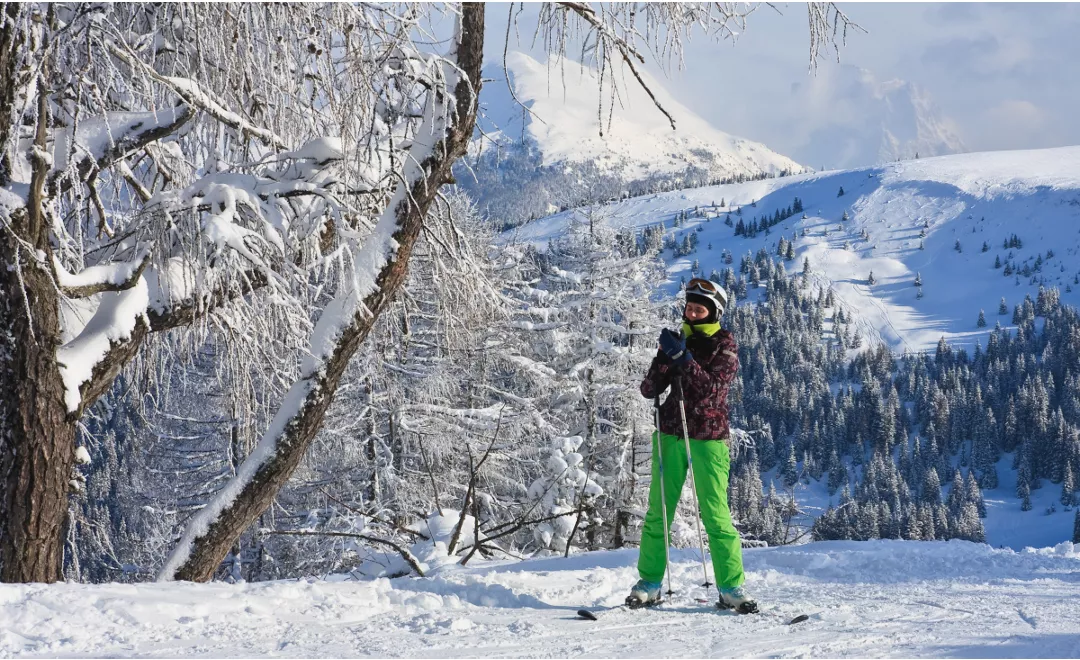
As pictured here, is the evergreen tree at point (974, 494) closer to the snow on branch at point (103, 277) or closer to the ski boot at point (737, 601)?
the ski boot at point (737, 601)

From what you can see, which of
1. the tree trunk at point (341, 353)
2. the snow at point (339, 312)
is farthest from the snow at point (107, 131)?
the tree trunk at point (341, 353)

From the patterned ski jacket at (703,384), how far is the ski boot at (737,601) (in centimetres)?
78

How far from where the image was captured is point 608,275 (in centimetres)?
2020

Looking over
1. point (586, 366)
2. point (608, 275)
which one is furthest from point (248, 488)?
point (608, 275)

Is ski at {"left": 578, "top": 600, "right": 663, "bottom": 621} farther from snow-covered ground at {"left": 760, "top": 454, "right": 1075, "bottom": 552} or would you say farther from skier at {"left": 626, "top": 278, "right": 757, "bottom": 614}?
snow-covered ground at {"left": 760, "top": 454, "right": 1075, "bottom": 552}

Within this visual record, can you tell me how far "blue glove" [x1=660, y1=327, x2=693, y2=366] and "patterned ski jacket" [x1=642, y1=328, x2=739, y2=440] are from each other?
0.12 ft

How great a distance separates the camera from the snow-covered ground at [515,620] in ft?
10.6

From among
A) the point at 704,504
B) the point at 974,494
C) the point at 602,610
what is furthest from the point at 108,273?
the point at 974,494

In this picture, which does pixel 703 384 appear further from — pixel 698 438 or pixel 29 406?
pixel 29 406

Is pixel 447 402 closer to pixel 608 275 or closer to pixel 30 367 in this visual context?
pixel 608 275

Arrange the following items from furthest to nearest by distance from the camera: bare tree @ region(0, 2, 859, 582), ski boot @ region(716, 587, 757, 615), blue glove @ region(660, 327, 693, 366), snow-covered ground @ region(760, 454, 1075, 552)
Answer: snow-covered ground @ region(760, 454, 1075, 552)
blue glove @ region(660, 327, 693, 366)
ski boot @ region(716, 587, 757, 615)
bare tree @ region(0, 2, 859, 582)

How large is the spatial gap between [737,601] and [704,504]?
503 millimetres

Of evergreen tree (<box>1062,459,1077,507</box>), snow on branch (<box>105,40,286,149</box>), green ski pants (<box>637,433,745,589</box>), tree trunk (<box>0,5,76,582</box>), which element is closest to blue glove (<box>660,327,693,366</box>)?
green ski pants (<box>637,433,745,589</box>)

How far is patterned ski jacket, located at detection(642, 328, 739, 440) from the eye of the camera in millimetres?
4422
